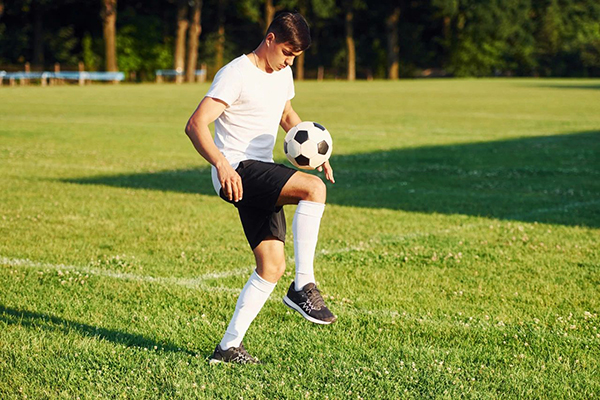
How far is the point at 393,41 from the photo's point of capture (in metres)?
86.9

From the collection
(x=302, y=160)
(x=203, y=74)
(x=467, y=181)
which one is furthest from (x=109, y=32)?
(x=302, y=160)

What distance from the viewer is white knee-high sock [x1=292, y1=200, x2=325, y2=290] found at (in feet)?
14.9

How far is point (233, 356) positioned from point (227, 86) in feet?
5.04

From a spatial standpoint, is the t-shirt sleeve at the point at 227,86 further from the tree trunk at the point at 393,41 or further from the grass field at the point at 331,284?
the tree trunk at the point at 393,41

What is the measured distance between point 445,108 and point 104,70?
4642 centimetres

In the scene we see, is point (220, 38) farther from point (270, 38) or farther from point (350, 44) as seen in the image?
point (270, 38)

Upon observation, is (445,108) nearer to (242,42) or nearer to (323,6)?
(323,6)

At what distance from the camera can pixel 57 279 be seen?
6527mm

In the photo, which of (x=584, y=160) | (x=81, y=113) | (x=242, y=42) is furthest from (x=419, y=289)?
(x=242, y=42)

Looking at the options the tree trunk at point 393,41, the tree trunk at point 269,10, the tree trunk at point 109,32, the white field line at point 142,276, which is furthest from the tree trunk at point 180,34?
the white field line at point 142,276

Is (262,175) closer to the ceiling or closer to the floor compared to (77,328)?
closer to the ceiling

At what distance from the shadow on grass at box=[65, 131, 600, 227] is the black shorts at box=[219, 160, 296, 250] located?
5516mm

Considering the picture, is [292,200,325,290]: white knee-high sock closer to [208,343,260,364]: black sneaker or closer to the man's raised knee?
the man's raised knee

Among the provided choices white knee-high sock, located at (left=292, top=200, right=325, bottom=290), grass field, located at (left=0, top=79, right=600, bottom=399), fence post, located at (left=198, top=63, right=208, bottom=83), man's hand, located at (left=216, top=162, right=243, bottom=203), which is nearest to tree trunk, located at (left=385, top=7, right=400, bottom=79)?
fence post, located at (left=198, top=63, right=208, bottom=83)
